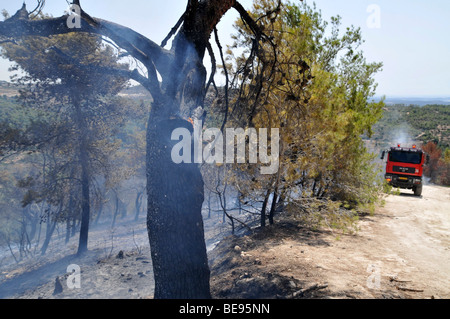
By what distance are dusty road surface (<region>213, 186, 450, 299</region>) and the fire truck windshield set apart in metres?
9.51

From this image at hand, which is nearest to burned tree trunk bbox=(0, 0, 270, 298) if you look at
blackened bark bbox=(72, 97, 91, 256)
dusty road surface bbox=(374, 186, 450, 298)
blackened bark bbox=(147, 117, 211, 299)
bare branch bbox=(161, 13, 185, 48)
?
→ blackened bark bbox=(147, 117, 211, 299)

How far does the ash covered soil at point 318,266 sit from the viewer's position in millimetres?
4973

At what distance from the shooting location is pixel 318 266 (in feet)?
19.8

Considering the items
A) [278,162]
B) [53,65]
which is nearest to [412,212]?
→ [278,162]

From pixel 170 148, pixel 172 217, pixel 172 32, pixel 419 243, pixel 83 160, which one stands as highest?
pixel 172 32

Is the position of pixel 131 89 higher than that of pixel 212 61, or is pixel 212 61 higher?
pixel 131 89

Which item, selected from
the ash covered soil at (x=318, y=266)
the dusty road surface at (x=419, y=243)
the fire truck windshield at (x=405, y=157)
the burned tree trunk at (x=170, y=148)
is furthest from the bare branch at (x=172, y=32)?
the fire truck windshield at (x=405, y=157)

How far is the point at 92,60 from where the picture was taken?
1435cm

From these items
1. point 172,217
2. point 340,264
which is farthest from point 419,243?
point 172,217

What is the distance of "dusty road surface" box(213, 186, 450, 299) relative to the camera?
490 centimetres

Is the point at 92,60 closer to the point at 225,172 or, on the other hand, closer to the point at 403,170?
the point at 225,172

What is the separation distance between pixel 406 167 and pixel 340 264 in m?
16.7

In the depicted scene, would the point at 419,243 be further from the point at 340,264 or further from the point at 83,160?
the point at 83,160
